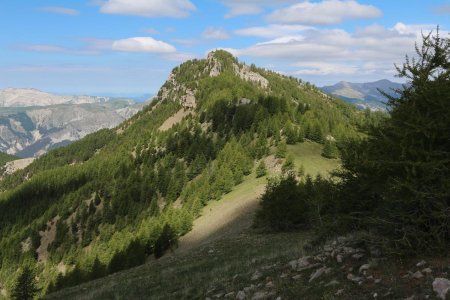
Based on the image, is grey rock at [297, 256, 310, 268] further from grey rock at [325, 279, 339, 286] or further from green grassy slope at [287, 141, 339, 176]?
green grassy slope at [287, 141, 339, 176]

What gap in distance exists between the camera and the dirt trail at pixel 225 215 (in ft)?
212

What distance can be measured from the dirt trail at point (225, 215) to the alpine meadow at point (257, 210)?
42cm

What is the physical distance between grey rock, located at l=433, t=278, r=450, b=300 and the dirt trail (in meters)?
50.7

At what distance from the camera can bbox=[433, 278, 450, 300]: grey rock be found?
9875 mm

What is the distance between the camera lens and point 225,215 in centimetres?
7262

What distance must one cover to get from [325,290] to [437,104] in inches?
274

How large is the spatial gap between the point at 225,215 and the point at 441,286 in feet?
208

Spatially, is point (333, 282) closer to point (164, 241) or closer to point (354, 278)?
point (354, 278)

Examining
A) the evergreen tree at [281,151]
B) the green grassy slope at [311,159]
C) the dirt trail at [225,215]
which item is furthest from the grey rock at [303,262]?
the evergreen tree at [281,151]

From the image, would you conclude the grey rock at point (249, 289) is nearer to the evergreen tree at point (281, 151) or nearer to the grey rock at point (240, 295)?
the grey rock at point (240, 295)

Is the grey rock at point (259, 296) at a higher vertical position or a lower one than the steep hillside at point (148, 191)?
higher

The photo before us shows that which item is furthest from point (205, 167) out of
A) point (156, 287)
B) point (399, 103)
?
point (399, 103)

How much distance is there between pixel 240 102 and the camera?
16875cm

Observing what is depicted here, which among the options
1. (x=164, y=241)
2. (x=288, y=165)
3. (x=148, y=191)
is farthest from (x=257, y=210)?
(x=148, y=191)
